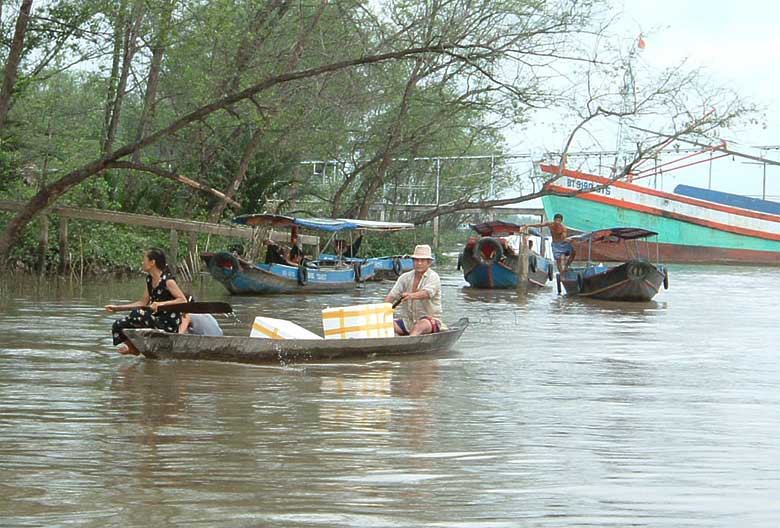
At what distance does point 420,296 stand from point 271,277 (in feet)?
35.4

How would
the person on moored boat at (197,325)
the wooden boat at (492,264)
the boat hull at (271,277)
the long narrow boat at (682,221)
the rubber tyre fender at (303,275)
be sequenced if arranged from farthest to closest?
1. the long narrow boat at (682,221)
2. the wooden boat at (492,264)
3. the rubber tyre fender at (303,275)
4. the boat hull at (271,277)
5. the person on moored boat at (197,325)

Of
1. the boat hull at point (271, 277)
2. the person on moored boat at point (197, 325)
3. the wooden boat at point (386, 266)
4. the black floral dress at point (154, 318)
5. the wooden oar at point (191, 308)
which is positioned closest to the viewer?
the wooden oar at point (191, 308)

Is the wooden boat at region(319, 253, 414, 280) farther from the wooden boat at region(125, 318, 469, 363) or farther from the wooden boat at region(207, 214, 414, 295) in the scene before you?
the wooden boat at region(125, 318, 469, 363)

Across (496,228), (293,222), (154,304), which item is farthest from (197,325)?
(496,228)

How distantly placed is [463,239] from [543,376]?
51.9m

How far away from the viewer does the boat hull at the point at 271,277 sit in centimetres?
2241

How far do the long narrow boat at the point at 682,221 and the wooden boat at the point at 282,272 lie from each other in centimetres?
2142

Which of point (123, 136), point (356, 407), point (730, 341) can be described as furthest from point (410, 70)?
point (356, 407)

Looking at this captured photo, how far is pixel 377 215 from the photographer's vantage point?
4253 centimetres

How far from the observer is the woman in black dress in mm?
11234

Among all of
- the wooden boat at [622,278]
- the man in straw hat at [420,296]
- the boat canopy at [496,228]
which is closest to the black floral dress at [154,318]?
the man in straw hat at [420,296]

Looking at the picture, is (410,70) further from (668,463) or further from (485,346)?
(668,463)

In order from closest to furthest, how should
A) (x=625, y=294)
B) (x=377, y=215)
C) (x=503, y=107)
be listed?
(x=625, y=294) < (x=503, y=107) < (x=377, y=215)

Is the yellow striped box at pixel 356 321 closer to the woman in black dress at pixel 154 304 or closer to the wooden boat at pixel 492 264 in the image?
the woman in black dress at pixel 154 304
